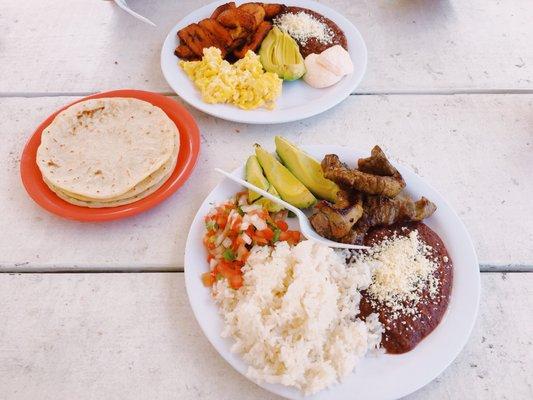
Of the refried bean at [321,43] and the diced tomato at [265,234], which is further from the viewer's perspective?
the refried bean at [321,43]

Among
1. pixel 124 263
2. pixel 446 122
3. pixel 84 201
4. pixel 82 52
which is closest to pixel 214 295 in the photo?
pixel 124 263

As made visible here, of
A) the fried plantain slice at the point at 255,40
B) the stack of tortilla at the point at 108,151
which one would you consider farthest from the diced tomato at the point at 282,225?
the fried plantain slice at the point at 255,40

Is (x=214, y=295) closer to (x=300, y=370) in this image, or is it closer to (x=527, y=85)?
(x=300, y=370)

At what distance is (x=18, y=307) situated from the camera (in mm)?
1553

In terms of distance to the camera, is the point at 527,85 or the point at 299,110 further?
the point at 527,85

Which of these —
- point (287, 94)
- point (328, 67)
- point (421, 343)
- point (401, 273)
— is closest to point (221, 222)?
point (401, 273)

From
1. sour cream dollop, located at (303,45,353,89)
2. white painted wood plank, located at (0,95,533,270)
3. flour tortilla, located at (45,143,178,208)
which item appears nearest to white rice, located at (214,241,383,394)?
white painted wood plank, located at (0,95,533,270)

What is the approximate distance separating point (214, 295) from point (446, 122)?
1.35m

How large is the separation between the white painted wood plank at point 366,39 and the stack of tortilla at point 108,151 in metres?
0.40

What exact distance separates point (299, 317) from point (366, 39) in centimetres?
181

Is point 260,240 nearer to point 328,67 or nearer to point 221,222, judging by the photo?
point 221,222

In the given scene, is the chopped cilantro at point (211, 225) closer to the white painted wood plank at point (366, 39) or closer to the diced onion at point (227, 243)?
the diced onion at point (227, 243)

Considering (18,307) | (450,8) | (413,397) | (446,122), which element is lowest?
(18,307)

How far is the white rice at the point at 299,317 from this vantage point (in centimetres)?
125
